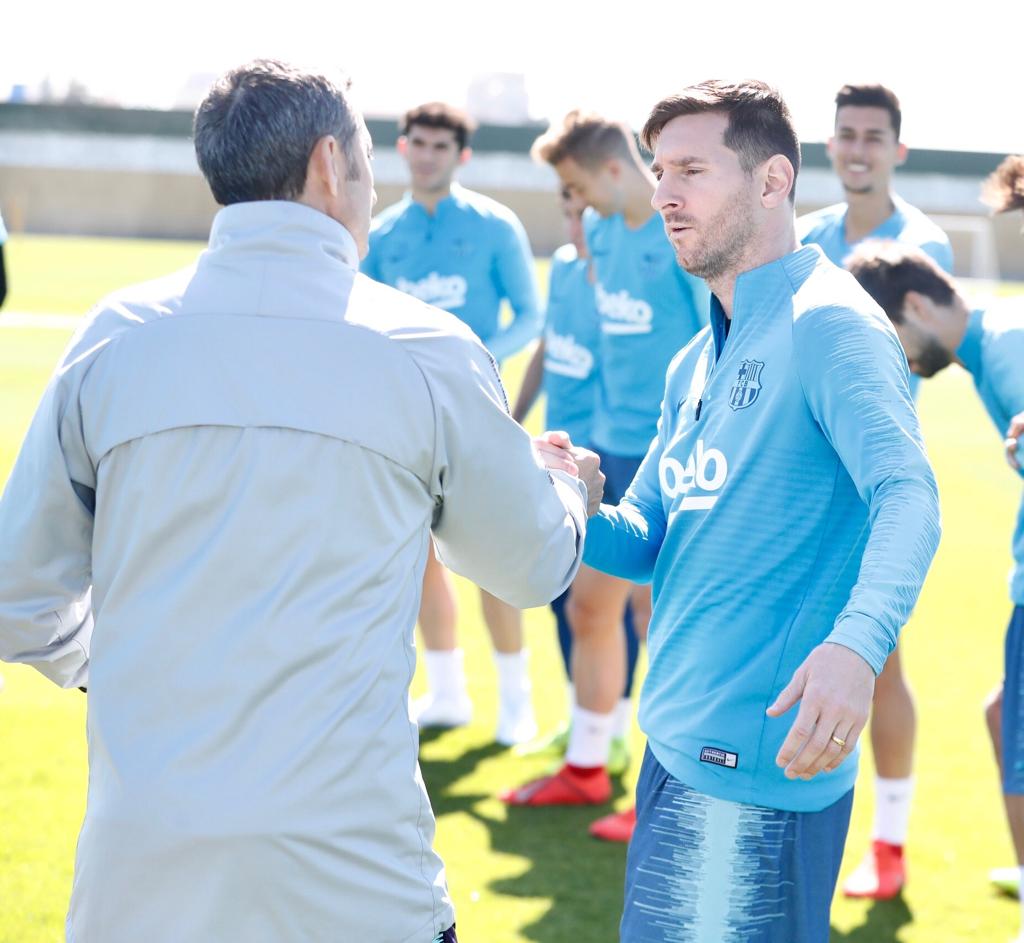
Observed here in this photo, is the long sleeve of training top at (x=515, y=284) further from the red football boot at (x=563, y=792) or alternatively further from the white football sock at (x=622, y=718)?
the red football boot at (x=563, y=792)

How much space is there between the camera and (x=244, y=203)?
2.11m

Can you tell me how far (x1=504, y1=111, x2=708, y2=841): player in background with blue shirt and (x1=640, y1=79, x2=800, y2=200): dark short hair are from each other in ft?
8.83

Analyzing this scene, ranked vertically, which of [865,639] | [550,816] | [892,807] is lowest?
[550,816]

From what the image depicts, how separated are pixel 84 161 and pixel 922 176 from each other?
89.0 feet

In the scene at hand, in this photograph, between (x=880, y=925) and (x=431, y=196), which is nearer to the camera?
(x=880, y=925)

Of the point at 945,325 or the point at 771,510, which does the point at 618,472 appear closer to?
the point at 945,325

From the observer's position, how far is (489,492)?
2.10 metres

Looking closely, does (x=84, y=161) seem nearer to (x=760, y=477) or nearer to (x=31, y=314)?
(x=31, y=314)

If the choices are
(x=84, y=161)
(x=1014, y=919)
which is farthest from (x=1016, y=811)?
(x=84, y=161)

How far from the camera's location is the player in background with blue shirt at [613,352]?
5.34m

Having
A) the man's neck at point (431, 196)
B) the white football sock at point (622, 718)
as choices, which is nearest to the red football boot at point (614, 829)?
the white football sock at point (622, 718)

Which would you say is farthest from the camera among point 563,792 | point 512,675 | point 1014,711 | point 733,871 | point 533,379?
point 533,379

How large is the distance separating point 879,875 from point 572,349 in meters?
2.47

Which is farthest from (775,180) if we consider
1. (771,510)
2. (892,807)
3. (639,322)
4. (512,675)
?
(512,675)
